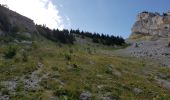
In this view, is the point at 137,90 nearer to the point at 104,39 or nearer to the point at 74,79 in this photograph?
the point at 74,79

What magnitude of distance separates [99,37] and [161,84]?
70.6 metres

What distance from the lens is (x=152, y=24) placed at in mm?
157875

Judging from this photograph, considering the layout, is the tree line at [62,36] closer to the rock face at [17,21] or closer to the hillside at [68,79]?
the rock face at [17,21]

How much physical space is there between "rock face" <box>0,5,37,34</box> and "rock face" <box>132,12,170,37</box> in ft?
287

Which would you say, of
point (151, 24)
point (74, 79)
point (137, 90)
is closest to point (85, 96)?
point (74, 79)

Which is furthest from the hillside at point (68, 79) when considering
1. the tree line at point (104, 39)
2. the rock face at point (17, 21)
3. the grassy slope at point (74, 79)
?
the tree line at point (104, 39)

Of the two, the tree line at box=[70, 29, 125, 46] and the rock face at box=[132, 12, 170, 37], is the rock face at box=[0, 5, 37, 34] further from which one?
the rock face at box=[132, 12, 170, 37]

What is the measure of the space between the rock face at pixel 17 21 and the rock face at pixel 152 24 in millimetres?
87346

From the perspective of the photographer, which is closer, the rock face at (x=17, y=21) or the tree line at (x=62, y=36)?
the rock face at (x=17, y=21)

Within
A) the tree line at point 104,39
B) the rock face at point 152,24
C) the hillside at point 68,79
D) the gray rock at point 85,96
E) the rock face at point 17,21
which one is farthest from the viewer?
the rock face at point 152,24

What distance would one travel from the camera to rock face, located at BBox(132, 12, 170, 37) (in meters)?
150

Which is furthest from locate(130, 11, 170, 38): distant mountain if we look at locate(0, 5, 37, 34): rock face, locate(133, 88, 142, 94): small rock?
locate(133, 88, 142, 94): small rock

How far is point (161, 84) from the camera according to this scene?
107 feet

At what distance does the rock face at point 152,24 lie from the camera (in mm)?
149875
